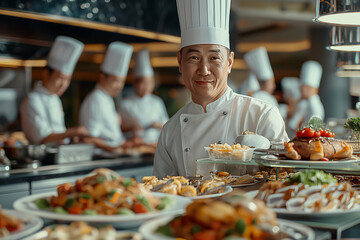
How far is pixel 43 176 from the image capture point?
4.14 meters

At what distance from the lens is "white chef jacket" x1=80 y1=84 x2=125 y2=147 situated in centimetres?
616

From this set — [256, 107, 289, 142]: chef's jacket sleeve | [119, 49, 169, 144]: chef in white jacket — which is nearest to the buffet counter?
[119, 49, 169, 144]: chef in white jacket

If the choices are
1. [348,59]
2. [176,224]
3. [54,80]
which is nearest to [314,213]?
[176,224]

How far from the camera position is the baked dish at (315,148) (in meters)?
1.89

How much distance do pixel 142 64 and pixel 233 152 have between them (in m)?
5.13

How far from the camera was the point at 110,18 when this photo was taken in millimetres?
5453

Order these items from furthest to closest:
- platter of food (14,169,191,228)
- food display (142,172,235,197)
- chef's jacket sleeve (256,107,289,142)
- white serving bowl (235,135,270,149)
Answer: chef's jacket sleeve (256,107,289,142) → white serving bowl (235,135,270,149) → food display (142,172,235,197) → platter of food (14,169,191,228)

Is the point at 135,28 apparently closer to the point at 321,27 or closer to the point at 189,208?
the point at 189,208

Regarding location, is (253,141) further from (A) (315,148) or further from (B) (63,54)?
(B) (63,54)

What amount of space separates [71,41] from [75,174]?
1704 mm

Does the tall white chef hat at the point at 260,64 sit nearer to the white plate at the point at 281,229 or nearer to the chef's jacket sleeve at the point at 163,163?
the chef's jacket sleeve at the point at 163,163

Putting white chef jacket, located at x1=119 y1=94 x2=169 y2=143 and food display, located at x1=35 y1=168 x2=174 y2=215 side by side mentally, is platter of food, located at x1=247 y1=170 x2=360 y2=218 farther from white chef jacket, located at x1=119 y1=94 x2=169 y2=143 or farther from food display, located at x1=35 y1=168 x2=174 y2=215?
white chef jacket, located at x1=119 y1=94 x2=169 y2=143

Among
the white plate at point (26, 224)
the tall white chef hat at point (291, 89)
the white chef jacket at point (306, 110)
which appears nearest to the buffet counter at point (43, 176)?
the white plate at point (26, 224)

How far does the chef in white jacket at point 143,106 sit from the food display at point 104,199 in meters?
5.25
